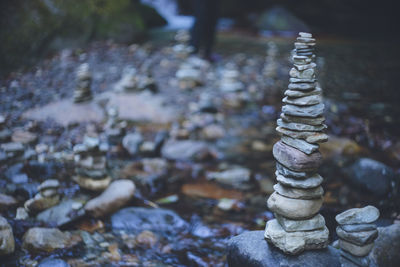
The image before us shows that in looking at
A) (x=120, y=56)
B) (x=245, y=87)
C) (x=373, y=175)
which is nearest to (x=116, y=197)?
(x=373, y=175)

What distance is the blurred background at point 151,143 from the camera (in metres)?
2.69

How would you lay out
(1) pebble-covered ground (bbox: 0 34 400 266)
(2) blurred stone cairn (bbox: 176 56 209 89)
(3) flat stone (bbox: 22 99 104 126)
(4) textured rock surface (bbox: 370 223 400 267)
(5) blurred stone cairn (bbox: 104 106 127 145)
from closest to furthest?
(4) textured rock surface (bbox: 370 223 400 267) → (1) pebble-covered ground (bbox: 0 34 400 266) → (3) flat stone (bbox: 22 99 104 126) → (5) blurred stone cairn (bbox: 104 106 127 145) → (2) blurred stone cairn (bbox: 176 56 209 89)

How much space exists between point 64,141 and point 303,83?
2.62 meters

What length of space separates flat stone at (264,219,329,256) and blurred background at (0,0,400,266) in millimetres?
477

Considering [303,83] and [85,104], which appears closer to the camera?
[303,83]

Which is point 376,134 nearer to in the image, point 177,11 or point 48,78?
point 48,78

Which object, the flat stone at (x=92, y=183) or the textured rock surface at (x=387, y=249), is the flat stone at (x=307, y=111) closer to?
the textured rock surface at (x=387, y=249)

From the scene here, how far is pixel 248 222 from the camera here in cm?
297

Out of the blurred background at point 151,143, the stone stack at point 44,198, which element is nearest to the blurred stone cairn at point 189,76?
the blurred background at point 151,143

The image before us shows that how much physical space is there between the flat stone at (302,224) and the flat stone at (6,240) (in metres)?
1.71

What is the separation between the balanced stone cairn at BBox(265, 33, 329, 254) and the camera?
196 cm

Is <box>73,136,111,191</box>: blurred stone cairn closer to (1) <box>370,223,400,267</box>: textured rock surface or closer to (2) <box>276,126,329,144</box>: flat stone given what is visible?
(2) <box>276,126,329,144</box>: flat stone

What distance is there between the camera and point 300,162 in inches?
76.9

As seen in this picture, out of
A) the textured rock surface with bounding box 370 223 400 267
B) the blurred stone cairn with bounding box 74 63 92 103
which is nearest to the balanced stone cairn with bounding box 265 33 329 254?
the textured rock surface with bounding box 370 223 400 267
